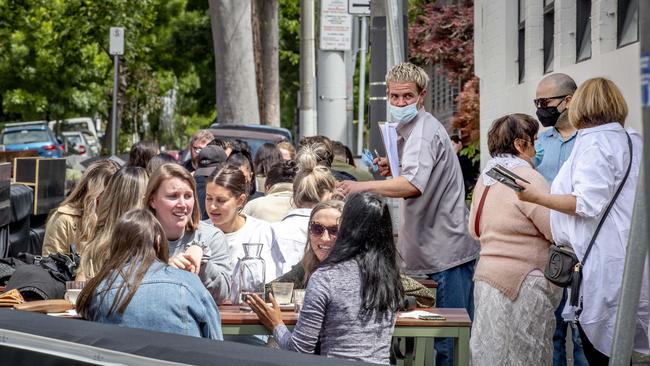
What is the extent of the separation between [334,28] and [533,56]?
5730 millimetres

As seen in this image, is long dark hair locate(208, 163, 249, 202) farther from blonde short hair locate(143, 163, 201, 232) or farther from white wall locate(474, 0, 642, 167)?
white wall locate(474, 0, 642, 167)

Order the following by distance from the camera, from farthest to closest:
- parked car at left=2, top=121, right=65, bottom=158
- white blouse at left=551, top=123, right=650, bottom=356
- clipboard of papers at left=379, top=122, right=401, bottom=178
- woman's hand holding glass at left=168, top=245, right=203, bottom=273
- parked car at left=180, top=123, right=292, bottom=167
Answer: parked car at left=2, top=121, right=65, bottom=158
parked car at left=180, top=123, right=292, bottom=167
clipboard of papers at left=379, top=122, right=401, bottom=178
woman's hand holding glass at left=168, top=245, right=203, bottom=273
white blouse at left=551, top=123, right=650, bottom=356

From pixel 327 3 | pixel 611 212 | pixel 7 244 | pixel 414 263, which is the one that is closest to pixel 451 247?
pixel 414 263

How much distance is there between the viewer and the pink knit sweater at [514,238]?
664cm

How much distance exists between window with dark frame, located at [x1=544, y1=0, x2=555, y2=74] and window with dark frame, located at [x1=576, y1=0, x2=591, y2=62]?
1305 millimetres

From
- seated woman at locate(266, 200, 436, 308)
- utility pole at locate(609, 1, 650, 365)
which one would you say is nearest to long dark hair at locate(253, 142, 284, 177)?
seated woman at locate(266, 200, 436, 308)

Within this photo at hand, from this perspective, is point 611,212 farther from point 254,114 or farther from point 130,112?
point 130,112

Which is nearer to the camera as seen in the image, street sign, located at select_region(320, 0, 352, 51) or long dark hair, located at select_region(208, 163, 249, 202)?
long dark hair, located at select_region(208, 163, 249, 202)

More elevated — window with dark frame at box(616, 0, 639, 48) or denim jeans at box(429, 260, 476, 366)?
window with dark frame at box(616, 0, 639, 48)

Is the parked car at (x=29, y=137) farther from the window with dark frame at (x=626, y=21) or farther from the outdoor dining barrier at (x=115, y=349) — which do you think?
the outdoor dining barrier at (x=115, y=349)

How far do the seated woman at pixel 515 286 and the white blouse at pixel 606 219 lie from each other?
0.56 m

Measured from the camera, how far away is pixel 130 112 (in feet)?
170

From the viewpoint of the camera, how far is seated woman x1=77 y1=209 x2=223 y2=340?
5.21 m

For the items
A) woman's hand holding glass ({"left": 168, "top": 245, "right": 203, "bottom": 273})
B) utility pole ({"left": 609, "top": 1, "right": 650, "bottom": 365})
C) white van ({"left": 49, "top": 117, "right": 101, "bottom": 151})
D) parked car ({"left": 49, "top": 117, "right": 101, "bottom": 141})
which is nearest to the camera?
utility pole ({"left": 609, "top": 1, "right": 650, "bottom": 365})
